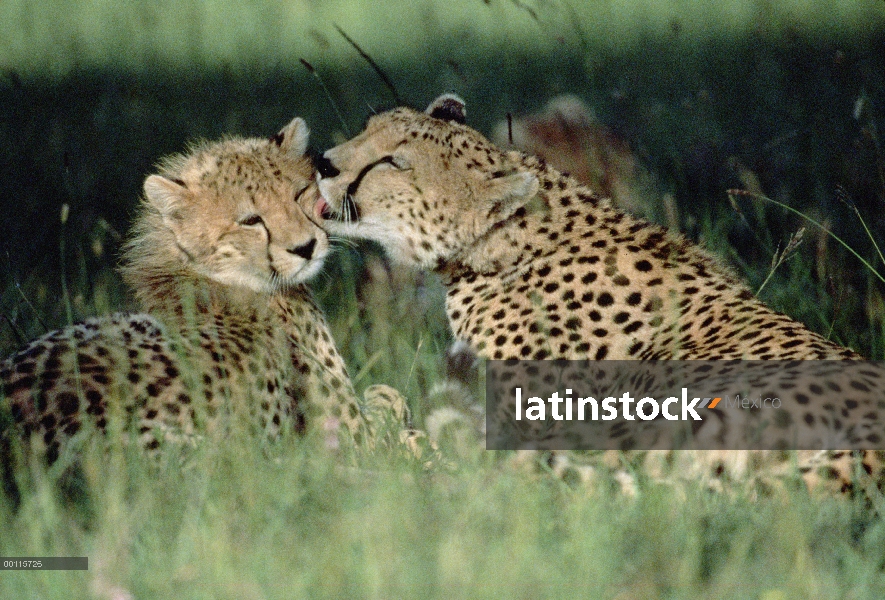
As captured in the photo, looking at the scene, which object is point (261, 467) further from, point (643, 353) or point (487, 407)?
point (643, 353)

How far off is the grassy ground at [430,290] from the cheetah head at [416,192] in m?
0.45

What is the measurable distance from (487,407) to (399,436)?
1.00ft

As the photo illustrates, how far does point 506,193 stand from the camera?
14.1 feet

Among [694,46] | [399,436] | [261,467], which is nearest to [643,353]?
[399,436]

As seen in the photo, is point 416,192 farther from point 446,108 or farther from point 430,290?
point 430,290

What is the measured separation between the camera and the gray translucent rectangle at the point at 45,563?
263 cm

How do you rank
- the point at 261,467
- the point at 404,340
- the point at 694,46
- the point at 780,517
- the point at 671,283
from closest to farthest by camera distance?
the point at 780,517
the point at 261,467
the point at 671,283
the point at 404,340
the point at 694,46

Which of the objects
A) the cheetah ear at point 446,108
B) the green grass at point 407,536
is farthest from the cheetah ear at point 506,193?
the green grass at point 407,536

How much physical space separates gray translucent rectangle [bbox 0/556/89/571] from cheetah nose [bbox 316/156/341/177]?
1946 millimetres

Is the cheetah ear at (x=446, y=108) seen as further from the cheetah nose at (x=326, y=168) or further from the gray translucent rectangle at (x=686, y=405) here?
the gray translucent rectangle at (x=686, y=405)

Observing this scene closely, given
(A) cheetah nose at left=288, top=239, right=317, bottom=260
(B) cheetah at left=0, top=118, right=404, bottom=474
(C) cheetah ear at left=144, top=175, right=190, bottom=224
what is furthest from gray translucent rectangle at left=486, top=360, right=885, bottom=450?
(C) cheetah ear at left=144, top=175, right=190, bottom=224

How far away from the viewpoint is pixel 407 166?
439cm

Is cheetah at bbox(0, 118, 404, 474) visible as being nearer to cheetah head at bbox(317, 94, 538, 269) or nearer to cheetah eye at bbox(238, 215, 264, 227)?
cheetah eye at bbox(238, 215, 264, 227)

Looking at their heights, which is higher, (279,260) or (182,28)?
(182,28)
